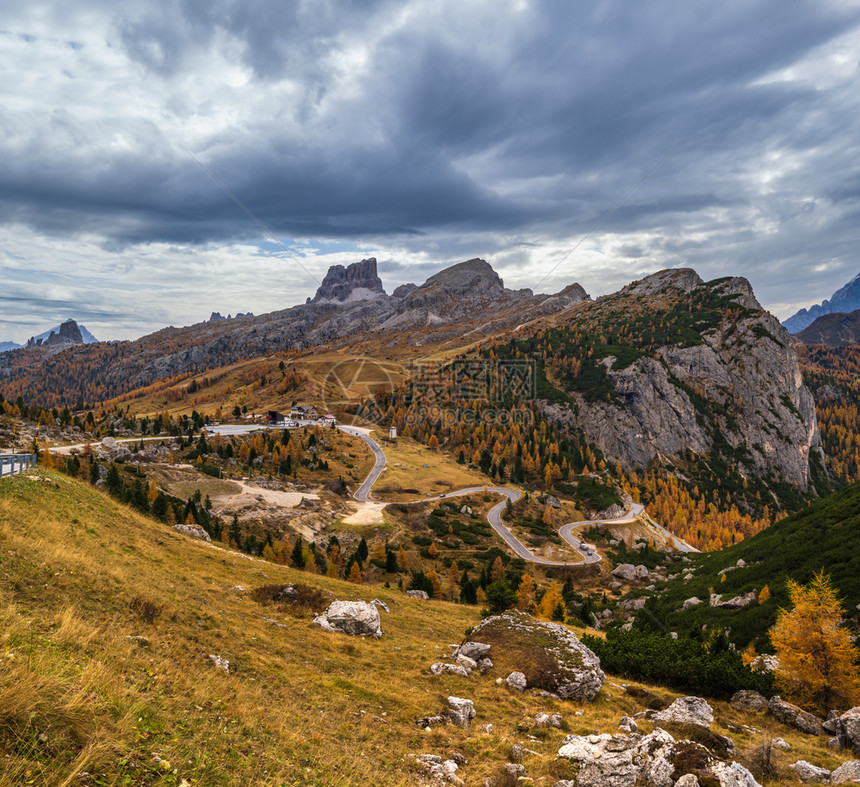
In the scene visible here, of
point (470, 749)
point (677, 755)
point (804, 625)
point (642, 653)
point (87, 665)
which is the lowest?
point (642, 653)

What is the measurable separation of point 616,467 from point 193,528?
190 m

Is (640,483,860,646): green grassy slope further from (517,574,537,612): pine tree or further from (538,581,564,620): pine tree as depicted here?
(517,574,537,612): pine tree

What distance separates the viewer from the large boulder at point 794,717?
22547 millimetres

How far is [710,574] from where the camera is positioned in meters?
62.9

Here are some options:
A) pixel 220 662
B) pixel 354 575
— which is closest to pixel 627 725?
pixel 220 662

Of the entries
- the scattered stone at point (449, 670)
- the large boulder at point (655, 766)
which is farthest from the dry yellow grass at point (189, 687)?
the large boulder at point (655, 766)

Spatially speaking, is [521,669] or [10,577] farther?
[521,669]

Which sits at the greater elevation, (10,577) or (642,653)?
(10,577)

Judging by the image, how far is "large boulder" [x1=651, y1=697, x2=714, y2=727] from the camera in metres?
20.1

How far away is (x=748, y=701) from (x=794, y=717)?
87.5 inches

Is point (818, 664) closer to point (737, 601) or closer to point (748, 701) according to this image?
point (748, 701)

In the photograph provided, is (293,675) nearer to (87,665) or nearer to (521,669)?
(87,665)

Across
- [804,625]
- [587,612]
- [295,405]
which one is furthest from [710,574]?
[295,405]

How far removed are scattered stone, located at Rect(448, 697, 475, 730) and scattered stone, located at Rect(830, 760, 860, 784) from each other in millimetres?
13301
